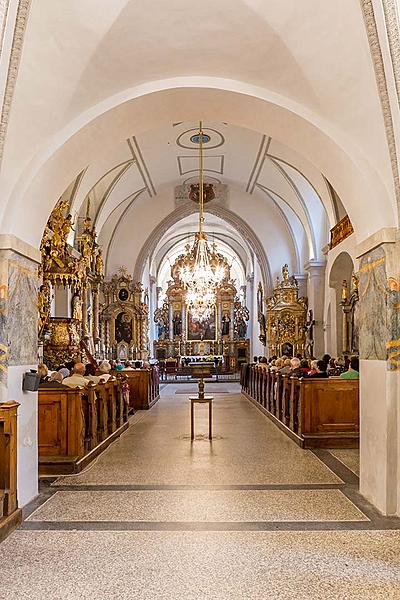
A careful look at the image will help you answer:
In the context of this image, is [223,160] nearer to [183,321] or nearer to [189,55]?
[189,55]

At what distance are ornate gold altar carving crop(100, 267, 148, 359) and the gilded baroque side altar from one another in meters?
4.51

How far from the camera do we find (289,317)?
720 inches

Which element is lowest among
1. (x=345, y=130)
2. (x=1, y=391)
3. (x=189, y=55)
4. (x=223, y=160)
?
(x=1, y=391)

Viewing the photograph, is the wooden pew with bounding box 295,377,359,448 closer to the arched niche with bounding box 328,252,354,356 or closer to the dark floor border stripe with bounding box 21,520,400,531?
the dark floor border stripe with bounding box 21,520,400,531

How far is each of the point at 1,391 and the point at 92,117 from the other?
2.79 meters

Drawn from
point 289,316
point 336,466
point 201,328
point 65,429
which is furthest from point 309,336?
point 201,328

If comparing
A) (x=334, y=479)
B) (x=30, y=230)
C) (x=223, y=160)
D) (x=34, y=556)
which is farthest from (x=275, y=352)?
(x=34, y=556)

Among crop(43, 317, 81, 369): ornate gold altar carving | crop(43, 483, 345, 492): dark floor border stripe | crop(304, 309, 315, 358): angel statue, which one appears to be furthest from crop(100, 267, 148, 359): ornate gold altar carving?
crop(43, 483, 345, 492): dark floor border stripe

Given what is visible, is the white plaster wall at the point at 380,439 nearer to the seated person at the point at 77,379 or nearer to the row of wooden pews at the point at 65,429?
the row of wooden pews at the point at 65,429

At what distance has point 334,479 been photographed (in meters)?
6.61

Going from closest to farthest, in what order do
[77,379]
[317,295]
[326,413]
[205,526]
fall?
1. [205,526]
2. [77,379]
3. [326,413]
4. [317,295]

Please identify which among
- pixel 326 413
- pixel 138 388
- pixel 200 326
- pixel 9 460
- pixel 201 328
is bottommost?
pixel 138 388

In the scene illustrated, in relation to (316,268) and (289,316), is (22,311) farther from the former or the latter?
(289,316)

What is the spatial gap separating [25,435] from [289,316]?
13.2 m
